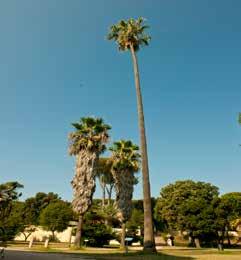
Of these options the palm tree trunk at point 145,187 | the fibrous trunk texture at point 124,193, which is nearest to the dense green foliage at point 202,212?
the fibrous trunk texture at point 124,193

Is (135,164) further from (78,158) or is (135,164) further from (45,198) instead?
(45,198)

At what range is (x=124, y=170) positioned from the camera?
4384 cm

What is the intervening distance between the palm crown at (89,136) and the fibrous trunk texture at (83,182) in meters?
0.88

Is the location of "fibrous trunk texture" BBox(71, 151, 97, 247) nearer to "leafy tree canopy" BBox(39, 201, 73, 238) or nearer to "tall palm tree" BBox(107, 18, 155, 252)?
"tall palm tree" BBox(107, 18, 155, 252)

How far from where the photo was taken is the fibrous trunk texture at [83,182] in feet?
123

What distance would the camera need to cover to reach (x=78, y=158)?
39625 millimetres

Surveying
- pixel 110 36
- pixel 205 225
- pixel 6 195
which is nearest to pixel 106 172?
pixel 205 225

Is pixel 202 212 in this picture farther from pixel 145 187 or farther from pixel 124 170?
pixel 145 187

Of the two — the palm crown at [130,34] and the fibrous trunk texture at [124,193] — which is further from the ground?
the palm crown at [130,34]

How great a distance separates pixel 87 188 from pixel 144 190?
419 inches

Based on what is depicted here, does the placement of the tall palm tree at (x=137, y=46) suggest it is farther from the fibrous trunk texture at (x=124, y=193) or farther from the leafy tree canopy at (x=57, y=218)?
the leafy tree canopy at (x=57, y=218)

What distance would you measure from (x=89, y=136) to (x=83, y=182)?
5.29m

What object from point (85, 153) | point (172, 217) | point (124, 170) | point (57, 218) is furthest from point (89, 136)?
point (172, 217)

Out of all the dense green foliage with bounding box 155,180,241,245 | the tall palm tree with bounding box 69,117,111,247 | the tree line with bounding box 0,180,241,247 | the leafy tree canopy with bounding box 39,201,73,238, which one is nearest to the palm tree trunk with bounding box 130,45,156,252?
the tall palm tree with bounding box 69,117,111,247
